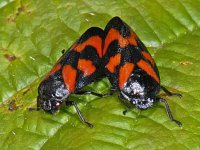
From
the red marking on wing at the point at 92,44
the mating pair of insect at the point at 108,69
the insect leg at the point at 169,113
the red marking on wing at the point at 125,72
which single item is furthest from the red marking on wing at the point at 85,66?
the insect leg at the point at 169,113

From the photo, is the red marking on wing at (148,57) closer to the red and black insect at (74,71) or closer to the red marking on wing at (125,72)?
the red marking on wing at (125,72)

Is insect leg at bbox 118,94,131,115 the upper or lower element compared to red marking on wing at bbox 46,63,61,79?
lower

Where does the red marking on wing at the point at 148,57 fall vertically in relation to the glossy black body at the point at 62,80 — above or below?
above

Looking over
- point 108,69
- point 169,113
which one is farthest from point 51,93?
point 169,113

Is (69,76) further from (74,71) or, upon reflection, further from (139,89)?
(139,89)

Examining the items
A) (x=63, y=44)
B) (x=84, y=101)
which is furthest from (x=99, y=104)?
(x=63, y=44)

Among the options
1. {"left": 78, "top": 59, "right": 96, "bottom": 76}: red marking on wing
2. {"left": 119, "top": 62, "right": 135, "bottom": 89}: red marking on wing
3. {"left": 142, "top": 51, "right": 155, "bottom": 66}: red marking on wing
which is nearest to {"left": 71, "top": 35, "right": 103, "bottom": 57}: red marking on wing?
{"left": 78, "top": 59, "right": 96, "bottom": 76}: red marking on wing

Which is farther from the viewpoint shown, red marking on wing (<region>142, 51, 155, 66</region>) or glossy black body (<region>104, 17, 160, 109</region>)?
red marking on wing (<region>142, 51, 155, 66</region>)

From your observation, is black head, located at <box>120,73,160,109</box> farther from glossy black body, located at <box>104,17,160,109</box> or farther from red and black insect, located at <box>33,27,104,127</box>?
red and black insect, located at <box>33,27,104,127</box>
